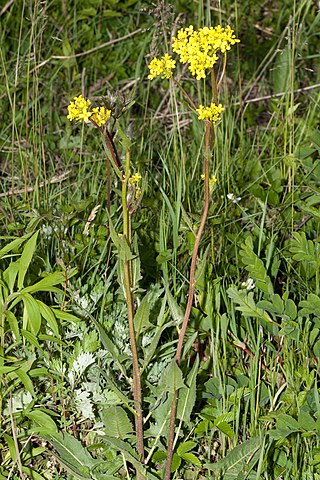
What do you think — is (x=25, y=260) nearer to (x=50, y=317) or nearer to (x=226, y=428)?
(x=50, y=317)

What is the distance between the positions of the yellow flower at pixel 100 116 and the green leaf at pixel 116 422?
724 millimetres

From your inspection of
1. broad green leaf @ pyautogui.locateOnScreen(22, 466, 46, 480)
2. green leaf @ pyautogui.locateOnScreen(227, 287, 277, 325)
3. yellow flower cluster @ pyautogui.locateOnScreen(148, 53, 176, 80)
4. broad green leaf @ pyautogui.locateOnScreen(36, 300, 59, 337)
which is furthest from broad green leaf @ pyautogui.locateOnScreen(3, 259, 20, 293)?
yellow flower cluster @ pyautogui.locateOnScreen(148, 53, 176, 80)

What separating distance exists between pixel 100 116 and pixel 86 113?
0.04 m

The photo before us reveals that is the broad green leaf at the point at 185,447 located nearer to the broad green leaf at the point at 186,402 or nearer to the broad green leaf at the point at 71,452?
the broad green leaf at the point at 186,402

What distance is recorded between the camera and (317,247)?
8.22 ft

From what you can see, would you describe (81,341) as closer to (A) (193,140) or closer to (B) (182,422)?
(B) (182,422)

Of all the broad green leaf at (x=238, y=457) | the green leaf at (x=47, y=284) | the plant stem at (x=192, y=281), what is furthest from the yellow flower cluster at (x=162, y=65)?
the broad green leaf at (x=238, y=457)

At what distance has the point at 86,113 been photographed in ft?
5.69

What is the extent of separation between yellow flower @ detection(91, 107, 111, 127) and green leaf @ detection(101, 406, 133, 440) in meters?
0.72

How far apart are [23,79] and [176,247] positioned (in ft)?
5.14

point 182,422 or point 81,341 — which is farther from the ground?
point 81,341

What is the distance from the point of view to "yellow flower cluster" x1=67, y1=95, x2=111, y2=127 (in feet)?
5.71

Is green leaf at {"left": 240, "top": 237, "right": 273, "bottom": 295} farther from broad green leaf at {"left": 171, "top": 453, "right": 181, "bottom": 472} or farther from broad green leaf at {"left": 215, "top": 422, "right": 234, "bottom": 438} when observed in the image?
broad green leaf at {"left": 171, "top": 453, "right": 181, "bottom": 472}

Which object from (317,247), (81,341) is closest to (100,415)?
(81,341)
